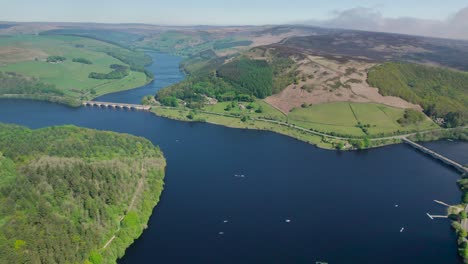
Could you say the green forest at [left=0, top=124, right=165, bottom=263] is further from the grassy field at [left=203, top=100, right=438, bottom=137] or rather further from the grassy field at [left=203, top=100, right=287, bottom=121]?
the grassy field at [left=203, top=100, right=438, bottom=137]

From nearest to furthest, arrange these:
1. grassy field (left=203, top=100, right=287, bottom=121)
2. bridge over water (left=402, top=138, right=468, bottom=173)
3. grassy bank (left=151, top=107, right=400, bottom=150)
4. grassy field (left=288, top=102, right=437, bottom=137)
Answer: bridge over water (left=402, top=138, right=468, bottom=173)
grassy bank (left=151, top=107, right=400, bottom=150)
grassy field (left=288, top=102, right=437, bottom=137)
grassy field (left=203, top=100, right=287, bottom=121)

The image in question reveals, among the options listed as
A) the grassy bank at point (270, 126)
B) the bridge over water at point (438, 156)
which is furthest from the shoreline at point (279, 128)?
the bridge over water at point (438, 156)

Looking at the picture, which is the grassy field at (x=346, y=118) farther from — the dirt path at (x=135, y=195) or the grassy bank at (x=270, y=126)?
the dirt path at (x=135, y=195)

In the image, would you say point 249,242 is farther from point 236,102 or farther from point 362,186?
point 236,102

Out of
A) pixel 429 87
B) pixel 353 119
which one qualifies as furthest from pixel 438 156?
pixel 429 87

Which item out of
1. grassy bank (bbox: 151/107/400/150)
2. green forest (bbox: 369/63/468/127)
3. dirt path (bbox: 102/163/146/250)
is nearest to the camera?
dirt path (bbox: 102/163/146/250)

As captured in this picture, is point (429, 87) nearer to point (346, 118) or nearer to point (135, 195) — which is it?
point (346, 118)

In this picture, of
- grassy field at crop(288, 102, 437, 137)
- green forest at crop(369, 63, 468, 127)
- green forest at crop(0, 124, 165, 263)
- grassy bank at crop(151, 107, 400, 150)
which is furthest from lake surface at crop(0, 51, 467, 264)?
green forest at crop(369, 63, 468, 127)
